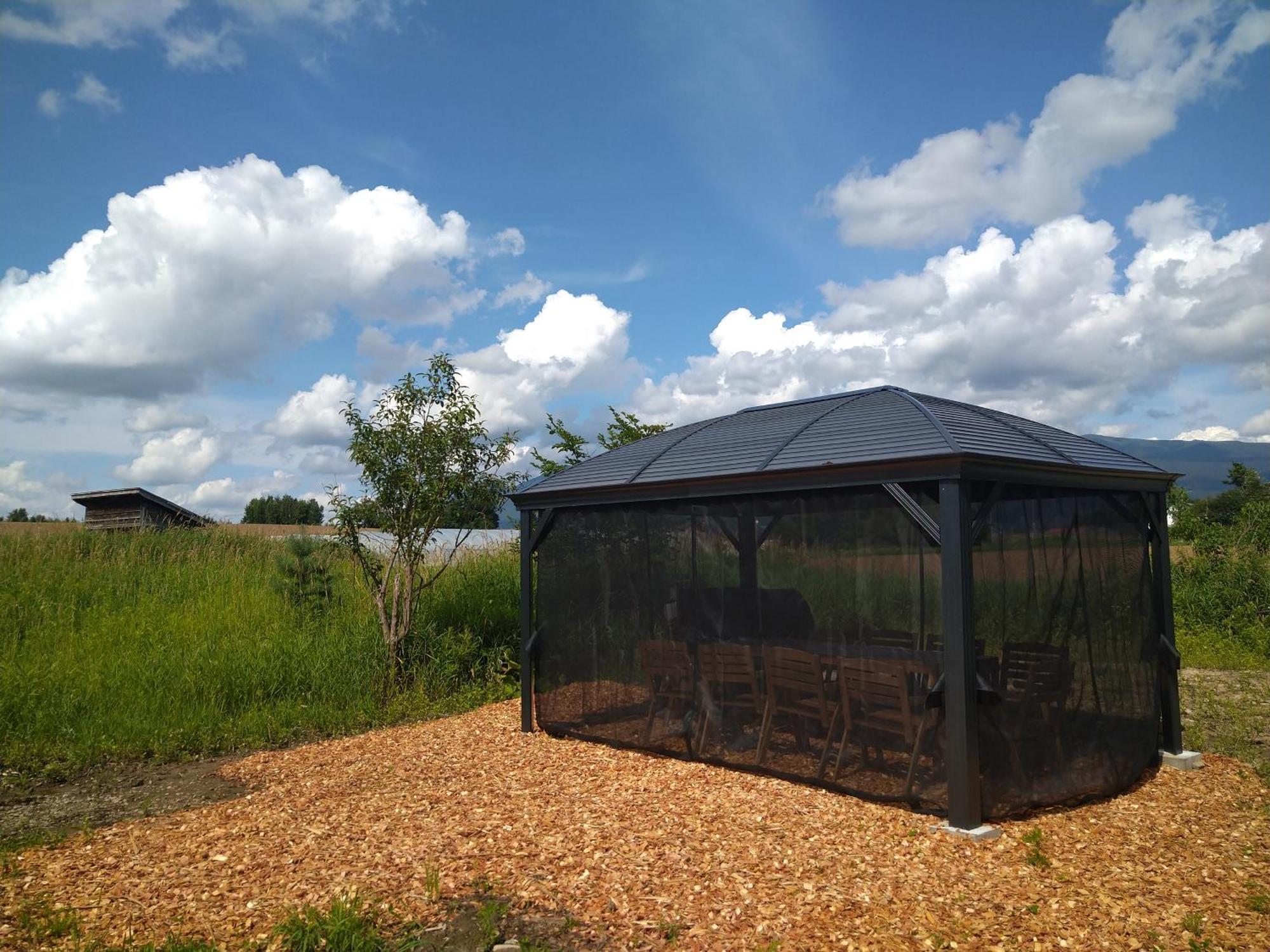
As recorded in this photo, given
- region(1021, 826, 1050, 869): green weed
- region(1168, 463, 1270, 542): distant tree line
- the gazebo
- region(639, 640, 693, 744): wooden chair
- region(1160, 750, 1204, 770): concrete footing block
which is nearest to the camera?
region(1021, 826, 1050, 869): green weed

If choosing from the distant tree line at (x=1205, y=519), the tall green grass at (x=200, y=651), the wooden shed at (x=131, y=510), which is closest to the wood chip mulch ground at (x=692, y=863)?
the tall green grass at (x=200, y=651)

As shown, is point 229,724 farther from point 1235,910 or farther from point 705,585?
point 1235,910

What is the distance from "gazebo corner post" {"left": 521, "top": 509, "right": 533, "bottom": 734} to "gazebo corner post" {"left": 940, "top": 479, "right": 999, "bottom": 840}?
398cm

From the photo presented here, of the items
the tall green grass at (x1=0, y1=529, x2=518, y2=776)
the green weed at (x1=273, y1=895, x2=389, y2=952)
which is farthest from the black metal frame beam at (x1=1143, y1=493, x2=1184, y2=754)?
the tall green grass at (x1=0, y1=529, x2=518, y2=776)

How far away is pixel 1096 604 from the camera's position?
20.0 ft

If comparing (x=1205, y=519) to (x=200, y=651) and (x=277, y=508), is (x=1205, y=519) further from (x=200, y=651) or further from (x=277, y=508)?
(x=277, y=508)

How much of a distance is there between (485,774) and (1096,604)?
179 inches

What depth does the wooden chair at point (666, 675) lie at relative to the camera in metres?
6.86

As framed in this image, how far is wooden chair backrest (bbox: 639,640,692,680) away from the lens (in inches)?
270

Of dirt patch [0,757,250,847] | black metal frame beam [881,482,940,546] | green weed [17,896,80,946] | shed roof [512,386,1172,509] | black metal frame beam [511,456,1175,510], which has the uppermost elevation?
shed roof [512,386,1172,509]

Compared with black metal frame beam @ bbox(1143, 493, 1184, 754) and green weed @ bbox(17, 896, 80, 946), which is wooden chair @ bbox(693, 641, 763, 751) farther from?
green weed @ bbox(17, 896, 80, 946)

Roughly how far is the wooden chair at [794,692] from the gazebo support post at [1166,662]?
→ 9.20 ft

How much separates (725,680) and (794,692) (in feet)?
1.99

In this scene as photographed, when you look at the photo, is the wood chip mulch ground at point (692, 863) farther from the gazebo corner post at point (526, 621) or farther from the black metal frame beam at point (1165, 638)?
the gazebo corner post at point (526, 621)
